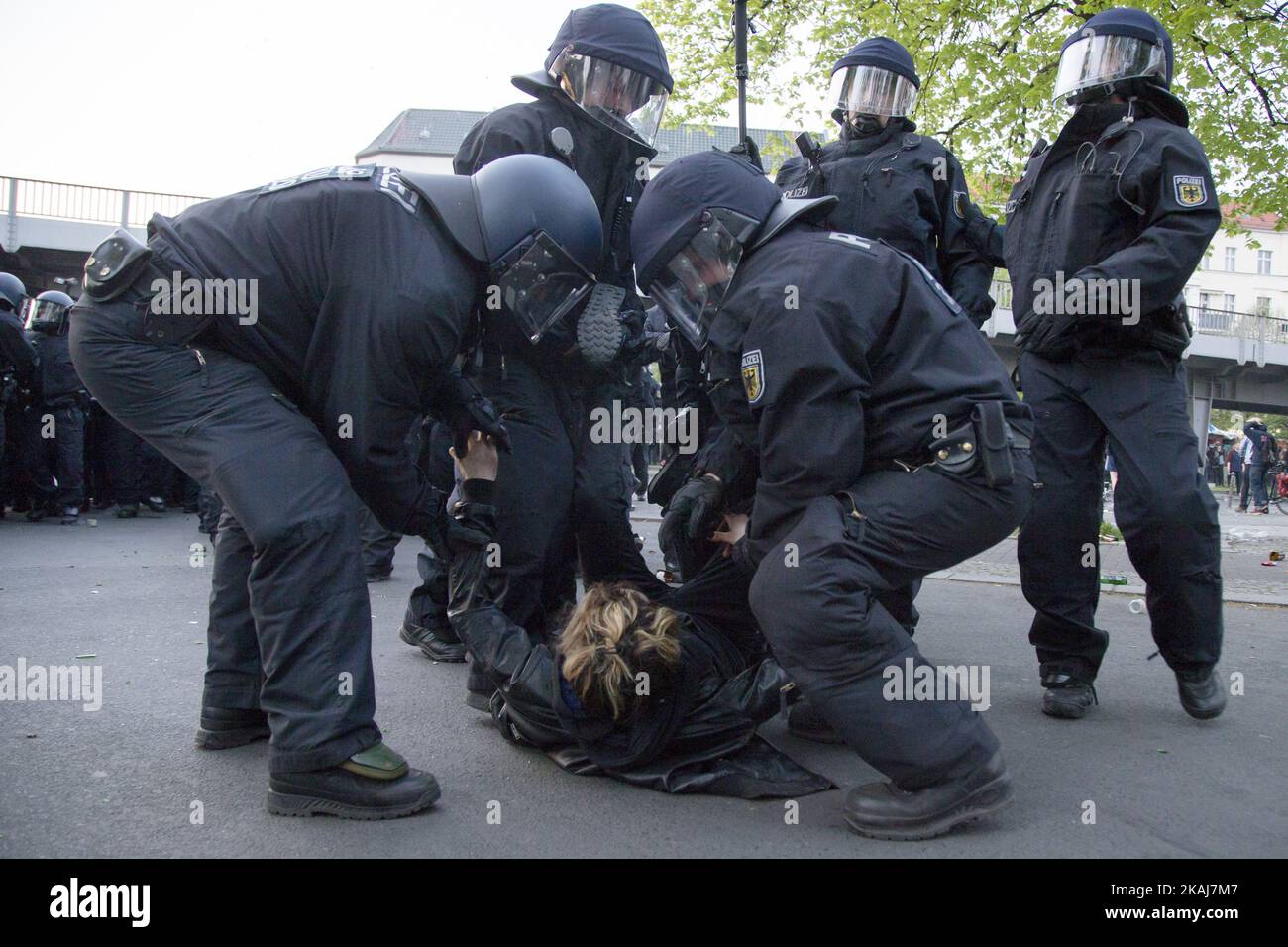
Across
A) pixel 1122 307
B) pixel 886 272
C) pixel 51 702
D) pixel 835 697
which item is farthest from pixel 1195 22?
pixel 51 702

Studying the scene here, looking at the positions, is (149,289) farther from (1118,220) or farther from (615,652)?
(1118,220)

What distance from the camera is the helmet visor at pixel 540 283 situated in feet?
9.80

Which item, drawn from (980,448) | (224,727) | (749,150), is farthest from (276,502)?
(749,150)

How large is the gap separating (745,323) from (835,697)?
94 cm

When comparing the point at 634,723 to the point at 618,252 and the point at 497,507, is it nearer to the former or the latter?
the point at 497,507

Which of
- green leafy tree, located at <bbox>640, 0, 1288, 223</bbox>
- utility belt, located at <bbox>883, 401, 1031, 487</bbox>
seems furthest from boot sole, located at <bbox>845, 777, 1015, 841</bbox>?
green leafy tree, located at <bbox>640, 0, 1288, 223</bbox>

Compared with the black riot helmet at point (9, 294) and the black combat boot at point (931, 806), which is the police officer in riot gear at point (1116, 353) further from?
the black riot helmet at point (9, 294)

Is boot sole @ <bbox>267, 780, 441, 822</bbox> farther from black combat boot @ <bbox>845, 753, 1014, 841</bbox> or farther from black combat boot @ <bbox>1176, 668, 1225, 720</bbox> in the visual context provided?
black combat boot @ <bbox>1176, 668, 1225, 720</bbox>

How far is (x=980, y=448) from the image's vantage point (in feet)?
8.89

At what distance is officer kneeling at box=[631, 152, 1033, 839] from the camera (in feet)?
8.57

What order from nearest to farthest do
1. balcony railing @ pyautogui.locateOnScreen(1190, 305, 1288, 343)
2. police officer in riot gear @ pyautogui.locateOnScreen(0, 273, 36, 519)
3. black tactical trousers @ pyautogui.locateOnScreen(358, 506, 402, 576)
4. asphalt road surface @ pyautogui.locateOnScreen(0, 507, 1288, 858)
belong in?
asphalt road surface @ pyautogui.locateOnScreen(0, 507, 1288, 858) → black tactical trousers @ pyautogui.locateOnScreen(358, 506, 402, 576) → police officer in riot gear @ pyautogui.locateOnScreen(0, 273, 36, 519) → balcony railing @ pyautogui.locateOnScreen(1190, 305, 1288, 343)

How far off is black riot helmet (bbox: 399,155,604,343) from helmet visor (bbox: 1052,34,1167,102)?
6.35 ft

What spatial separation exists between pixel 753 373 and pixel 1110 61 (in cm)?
213

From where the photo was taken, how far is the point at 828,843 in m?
2.59
